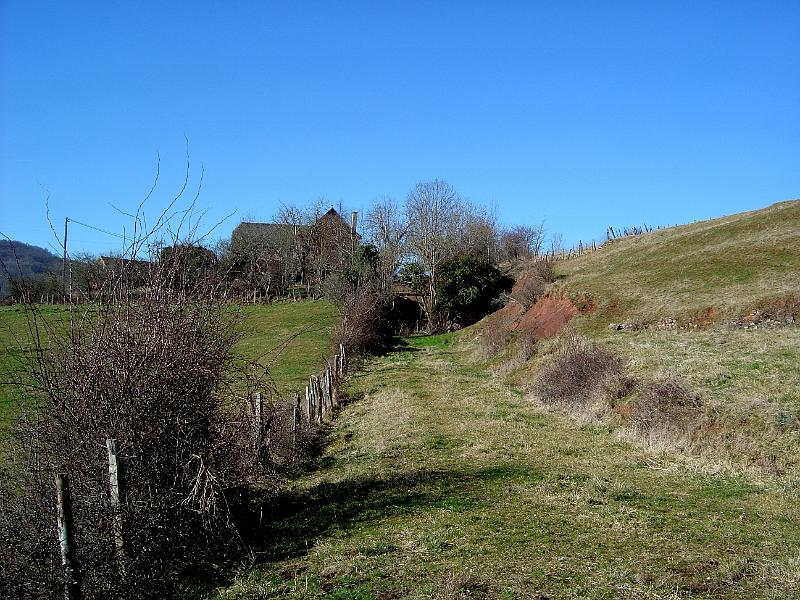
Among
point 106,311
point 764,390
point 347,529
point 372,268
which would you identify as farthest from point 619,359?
point 372,268

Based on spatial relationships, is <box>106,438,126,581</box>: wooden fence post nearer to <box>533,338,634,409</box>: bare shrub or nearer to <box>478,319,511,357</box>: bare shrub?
<box>533,338,634,409</box>: bare shrub

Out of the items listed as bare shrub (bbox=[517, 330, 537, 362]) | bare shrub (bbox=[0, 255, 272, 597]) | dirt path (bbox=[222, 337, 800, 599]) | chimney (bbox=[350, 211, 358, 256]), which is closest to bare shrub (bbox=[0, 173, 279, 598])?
bare shrub (bbox=[0, 255, 272, 597])

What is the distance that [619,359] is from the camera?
1969 cm

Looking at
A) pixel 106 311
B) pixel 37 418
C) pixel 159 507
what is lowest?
pixel 159 507

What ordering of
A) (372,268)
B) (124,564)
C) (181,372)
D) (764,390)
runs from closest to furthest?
(124,564)
(181,372)
(764,390)
(372,268)

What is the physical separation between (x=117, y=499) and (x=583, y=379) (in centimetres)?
1448

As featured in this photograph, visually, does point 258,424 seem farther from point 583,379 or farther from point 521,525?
point 583,379

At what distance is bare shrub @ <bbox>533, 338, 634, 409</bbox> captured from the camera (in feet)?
56.3

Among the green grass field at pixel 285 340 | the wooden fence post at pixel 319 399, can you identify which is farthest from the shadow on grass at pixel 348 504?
the wooden fence post at pixel 319 399

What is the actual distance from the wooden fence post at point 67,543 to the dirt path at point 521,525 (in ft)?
5.15

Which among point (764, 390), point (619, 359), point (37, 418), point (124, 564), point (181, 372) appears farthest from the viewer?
point (619, 359)

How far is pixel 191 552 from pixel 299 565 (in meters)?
1.32

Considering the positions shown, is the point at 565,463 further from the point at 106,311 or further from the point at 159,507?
the point at 106,311

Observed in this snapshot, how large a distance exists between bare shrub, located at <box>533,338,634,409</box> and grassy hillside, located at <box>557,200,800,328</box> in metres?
7.78
